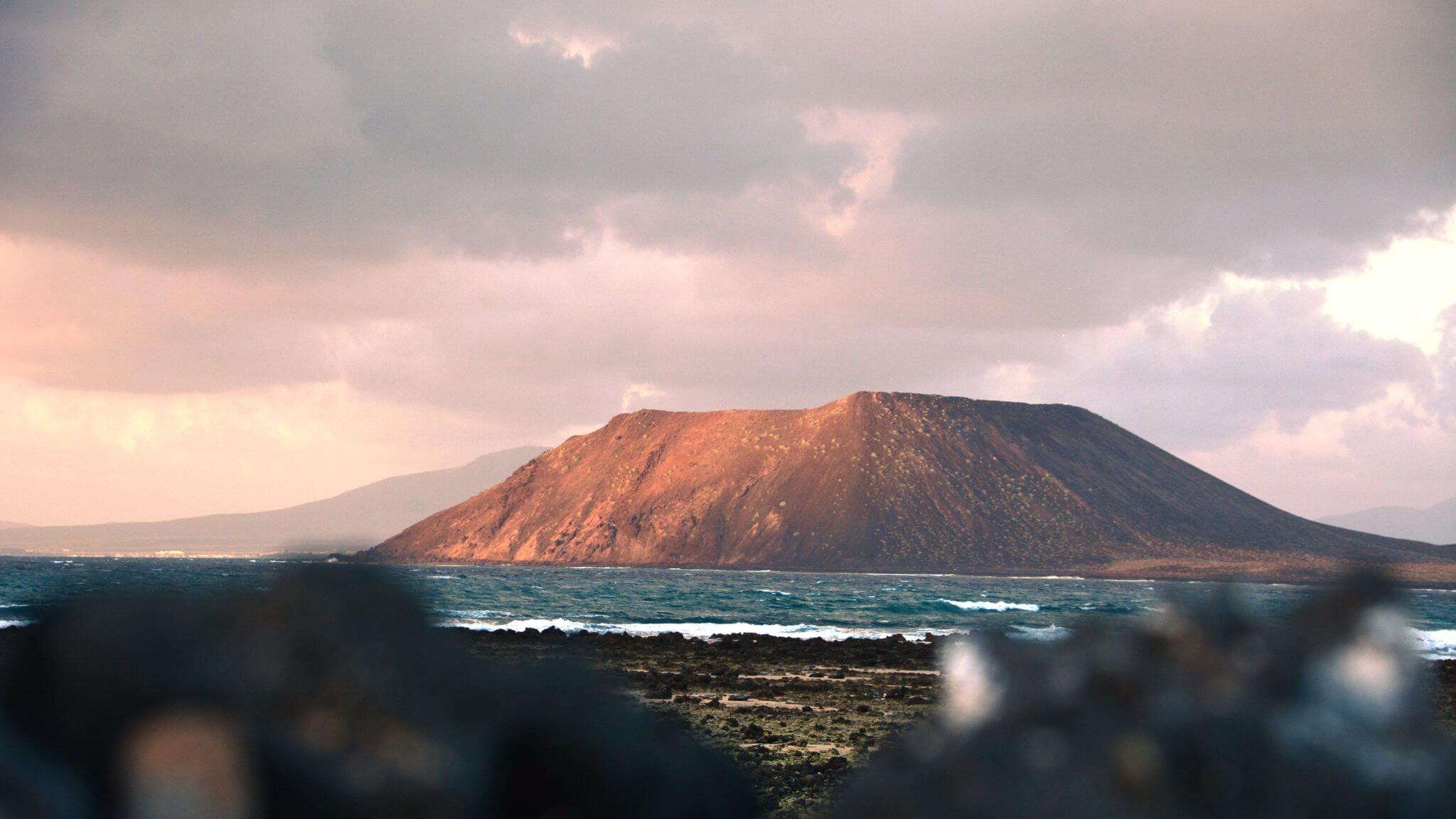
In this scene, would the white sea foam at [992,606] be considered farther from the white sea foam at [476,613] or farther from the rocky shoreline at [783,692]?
the rocky shoreline at [783,692]

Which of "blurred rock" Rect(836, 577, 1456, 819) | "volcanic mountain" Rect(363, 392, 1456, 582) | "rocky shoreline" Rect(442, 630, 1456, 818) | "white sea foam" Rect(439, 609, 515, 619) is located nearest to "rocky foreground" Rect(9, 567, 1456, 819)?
"blurred rock" Rect(836, 577, 1456, 819)

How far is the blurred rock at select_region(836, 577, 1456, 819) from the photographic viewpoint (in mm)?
1462

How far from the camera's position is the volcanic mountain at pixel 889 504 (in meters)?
151

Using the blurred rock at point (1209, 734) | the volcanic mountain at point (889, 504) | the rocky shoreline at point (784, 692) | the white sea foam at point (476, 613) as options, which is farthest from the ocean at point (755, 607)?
the volcanic mountain at point (889, 504)

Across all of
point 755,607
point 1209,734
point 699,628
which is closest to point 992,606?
point 755,607

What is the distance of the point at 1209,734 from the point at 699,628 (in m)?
35.8

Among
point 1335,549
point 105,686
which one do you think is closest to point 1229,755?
point 105,686

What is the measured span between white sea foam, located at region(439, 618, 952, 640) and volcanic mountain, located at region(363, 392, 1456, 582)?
356 ft

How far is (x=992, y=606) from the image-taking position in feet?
199

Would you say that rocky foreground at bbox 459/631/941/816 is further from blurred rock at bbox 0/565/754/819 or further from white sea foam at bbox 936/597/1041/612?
white sea foam at bbox 936/597/1041/612

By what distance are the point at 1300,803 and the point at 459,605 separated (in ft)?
156

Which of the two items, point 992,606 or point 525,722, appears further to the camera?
point 992,606

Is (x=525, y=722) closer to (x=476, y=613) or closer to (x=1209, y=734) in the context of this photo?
(x=1209, y=734)

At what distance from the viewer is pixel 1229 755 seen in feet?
4.90
